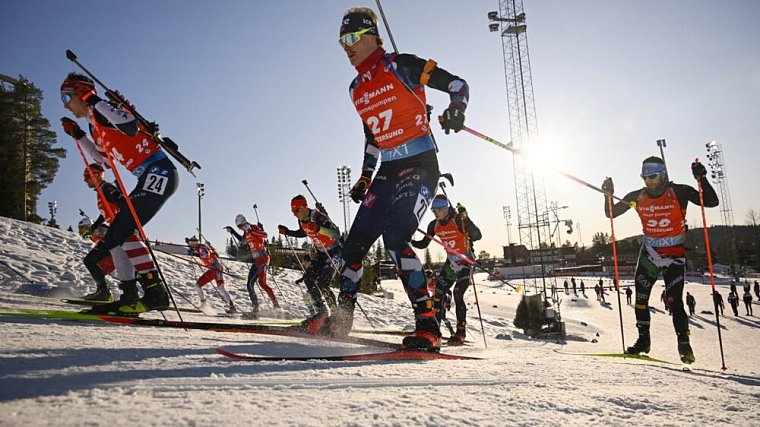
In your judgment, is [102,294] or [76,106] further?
[102,294]

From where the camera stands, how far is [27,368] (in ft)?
5.20

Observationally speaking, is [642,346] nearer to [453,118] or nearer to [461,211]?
[461,211]

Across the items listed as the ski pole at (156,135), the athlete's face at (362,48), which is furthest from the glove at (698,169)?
the ski pole at (156,135)

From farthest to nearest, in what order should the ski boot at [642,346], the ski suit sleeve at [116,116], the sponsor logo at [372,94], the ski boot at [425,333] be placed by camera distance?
the ski boot at [642,346] → the ski suit sleeve at [116,116] → the sponsor logo at [372,94] → the ski boot at [425,333]

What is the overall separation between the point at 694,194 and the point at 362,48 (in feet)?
15.8

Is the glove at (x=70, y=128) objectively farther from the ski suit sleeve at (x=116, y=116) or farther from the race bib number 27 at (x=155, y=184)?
the race bib number 27 at (x=155, y=184)

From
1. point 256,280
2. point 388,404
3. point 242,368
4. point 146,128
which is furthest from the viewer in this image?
point 256,280

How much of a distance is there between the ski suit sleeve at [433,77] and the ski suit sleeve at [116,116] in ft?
8.45

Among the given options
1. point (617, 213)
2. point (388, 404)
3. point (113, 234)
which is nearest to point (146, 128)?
point (113, 234)

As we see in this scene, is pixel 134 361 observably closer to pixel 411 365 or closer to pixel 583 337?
pixel 411 365

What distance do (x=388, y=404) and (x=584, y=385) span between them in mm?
1135

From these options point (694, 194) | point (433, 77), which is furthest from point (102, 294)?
point (694, 194)

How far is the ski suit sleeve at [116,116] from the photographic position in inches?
162

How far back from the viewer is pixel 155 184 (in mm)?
4387
